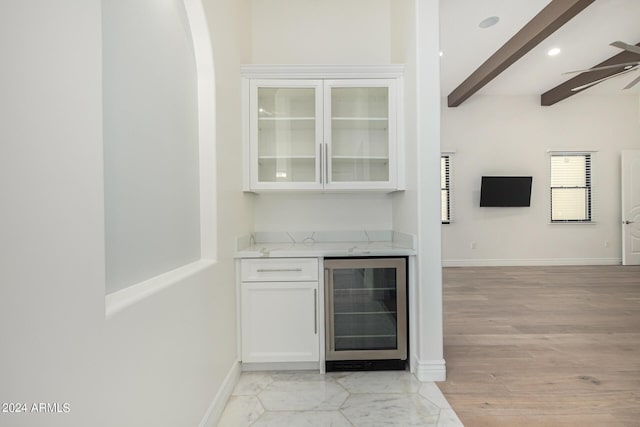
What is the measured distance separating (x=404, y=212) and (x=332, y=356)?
1244mm

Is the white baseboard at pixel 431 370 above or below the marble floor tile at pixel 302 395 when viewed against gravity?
above

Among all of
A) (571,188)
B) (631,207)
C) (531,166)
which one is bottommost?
(631,207)

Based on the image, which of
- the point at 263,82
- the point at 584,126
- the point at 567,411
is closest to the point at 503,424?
the point at 567,411

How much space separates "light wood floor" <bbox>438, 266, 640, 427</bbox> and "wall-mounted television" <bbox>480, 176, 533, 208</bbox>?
67.9 inches

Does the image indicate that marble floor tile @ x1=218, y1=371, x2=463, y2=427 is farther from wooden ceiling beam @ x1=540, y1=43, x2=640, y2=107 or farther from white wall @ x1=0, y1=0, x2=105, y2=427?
wooden ceiling beam @ x1=540, y1=43, x2=640, y2=107

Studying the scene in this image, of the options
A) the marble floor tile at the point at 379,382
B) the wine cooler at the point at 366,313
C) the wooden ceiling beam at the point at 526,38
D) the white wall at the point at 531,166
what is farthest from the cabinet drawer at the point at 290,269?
the white wall at the point at 531,166

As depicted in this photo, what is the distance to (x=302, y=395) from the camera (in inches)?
78.0

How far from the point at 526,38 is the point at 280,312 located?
4.33m

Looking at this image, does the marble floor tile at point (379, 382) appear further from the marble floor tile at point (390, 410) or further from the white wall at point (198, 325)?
the white wall at point (198, 325)

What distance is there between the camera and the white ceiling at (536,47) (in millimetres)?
3443

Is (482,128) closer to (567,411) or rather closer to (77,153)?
(567,411)

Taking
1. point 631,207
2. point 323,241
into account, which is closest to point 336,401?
point 323,241

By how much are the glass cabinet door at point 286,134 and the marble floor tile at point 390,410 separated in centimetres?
156

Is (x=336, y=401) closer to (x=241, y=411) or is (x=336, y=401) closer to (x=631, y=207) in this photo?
(x=241, y=411)
